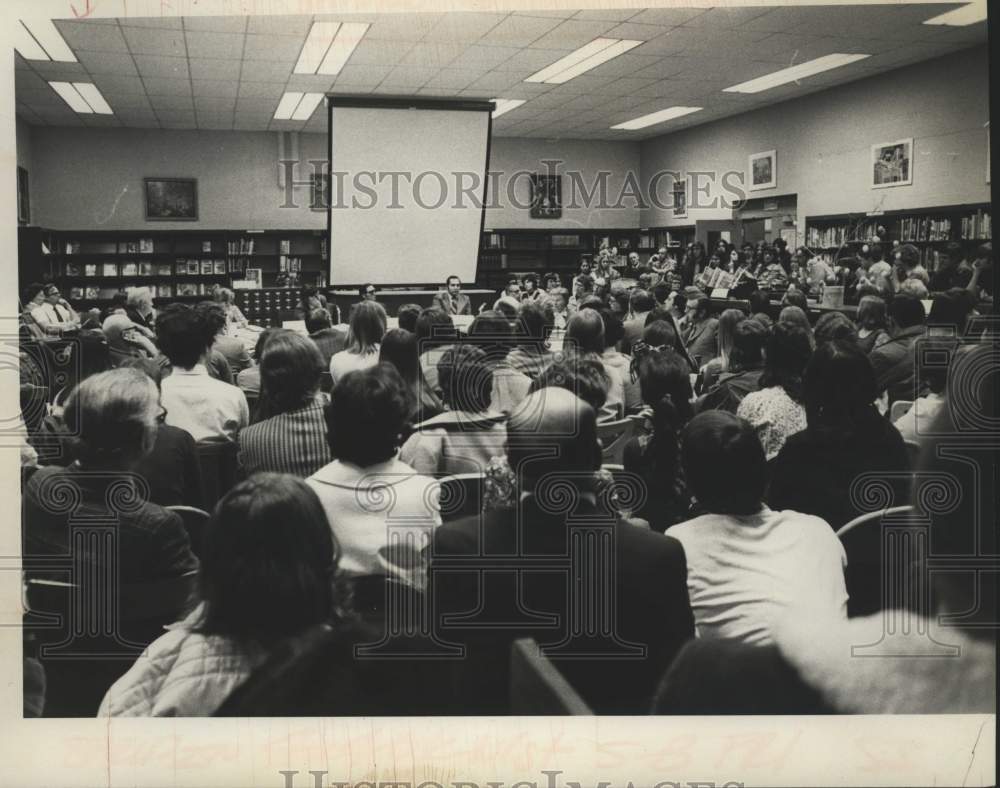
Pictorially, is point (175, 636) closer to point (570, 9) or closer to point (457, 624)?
point (457, 624)

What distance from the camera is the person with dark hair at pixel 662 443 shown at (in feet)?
7.35

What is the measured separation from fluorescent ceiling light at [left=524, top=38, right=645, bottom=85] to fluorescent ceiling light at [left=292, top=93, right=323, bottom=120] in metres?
1.07

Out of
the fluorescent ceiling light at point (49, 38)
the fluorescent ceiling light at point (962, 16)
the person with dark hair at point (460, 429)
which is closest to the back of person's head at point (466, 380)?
the person with dark hair at point (460, 429)

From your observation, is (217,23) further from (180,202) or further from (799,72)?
(180,202)

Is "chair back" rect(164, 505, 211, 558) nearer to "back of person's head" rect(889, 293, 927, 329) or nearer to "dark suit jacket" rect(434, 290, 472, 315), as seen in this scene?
"dark suit jacket" rect(434, 290, 472, 315)

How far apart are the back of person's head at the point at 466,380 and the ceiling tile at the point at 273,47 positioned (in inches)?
44.5

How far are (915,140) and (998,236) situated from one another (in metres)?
1.07

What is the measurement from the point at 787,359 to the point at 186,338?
1987 mm

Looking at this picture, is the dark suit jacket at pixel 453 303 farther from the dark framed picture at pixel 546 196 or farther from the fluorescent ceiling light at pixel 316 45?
the fluorescent ceiling light at pixel 316 45

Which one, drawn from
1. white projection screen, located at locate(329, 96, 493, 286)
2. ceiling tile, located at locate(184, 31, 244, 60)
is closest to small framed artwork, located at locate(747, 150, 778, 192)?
white projection screen, located at locate(329, 96, 493, 286)

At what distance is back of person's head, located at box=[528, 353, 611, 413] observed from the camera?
2365 millimetres

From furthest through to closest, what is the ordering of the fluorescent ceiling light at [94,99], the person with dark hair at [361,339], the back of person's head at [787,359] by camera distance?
the fluorescent ceiling light at [94,99] → the person with dark hair at [361,339] → the back of person's head at [787,359]

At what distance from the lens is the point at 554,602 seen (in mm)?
2037

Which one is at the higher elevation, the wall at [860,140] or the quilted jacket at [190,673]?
the wall at [860,140]
